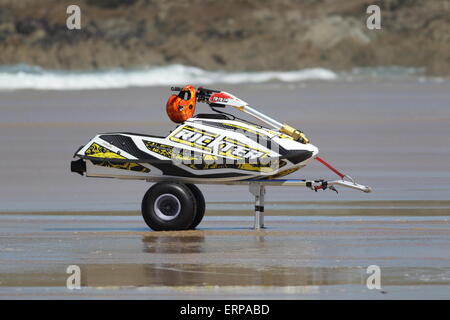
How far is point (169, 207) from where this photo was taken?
13273 mm

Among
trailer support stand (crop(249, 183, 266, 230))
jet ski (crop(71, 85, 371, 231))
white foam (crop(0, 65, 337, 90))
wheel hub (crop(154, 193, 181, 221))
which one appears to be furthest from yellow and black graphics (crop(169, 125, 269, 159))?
white foam (crop(0, 65, 337, 90))

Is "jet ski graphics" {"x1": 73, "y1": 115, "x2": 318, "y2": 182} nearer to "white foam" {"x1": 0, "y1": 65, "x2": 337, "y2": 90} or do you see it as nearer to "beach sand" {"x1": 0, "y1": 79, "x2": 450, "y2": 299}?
"beach sand" {"x1": 0, "y1": 79, "x2": 450, "y2": 299}

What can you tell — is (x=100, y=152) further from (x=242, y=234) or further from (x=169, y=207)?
(x=242, y=234)

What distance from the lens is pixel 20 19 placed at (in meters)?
104

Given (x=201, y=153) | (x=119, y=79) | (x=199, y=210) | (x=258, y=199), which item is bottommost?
(x=199, y=210)

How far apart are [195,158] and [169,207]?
22.8 inches

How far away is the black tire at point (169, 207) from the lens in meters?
13.2

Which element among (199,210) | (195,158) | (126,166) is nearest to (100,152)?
(126,166)

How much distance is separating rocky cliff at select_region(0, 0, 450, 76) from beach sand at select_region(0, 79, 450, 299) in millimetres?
68254

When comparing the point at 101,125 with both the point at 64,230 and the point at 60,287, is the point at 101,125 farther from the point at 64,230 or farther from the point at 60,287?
the point at 60,287

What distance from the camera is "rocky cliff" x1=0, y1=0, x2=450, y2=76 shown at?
9512cm
